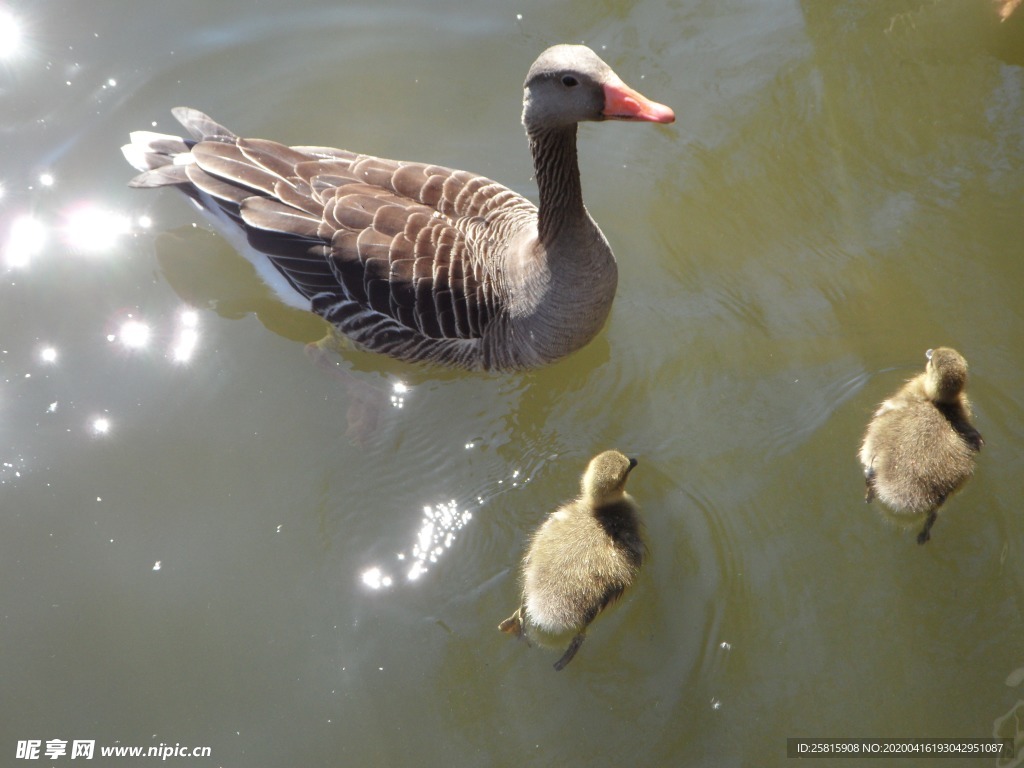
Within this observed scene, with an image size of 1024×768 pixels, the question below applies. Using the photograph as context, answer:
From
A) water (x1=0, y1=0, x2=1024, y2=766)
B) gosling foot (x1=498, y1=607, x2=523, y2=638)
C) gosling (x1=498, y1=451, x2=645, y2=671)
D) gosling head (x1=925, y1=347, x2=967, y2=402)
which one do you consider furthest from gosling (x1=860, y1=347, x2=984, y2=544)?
gosling foot (x1=498, y1=607, x2=523, y2=638)

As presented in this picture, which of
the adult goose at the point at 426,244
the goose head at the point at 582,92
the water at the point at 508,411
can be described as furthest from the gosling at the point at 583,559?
the goose head at the point at 582,92

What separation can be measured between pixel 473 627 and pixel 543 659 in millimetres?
434

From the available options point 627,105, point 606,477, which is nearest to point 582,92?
point 627,105

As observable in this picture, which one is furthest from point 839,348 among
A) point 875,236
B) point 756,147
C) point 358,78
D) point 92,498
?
point 92,498

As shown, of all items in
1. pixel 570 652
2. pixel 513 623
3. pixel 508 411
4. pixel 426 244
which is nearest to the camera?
pixel 570 652

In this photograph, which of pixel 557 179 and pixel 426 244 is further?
pixel 426 244

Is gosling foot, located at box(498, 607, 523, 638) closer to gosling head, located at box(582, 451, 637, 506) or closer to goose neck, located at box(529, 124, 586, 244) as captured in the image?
gosling head, located at box(582, 451, 637, 506)

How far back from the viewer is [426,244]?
5.02 meters

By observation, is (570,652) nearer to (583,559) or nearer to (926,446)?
(583,559)

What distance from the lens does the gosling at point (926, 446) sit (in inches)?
180

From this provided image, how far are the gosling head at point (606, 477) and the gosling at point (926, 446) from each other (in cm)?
141

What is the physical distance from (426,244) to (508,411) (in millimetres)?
1234

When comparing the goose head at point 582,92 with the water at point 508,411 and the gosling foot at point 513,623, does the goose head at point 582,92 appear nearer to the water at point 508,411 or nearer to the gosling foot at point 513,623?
the water at point 508,411

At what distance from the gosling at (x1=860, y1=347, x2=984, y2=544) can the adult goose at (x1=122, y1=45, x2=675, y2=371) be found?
180cm
